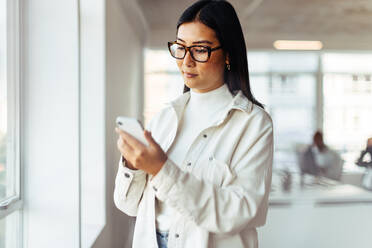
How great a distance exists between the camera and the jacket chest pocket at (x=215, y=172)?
108cm

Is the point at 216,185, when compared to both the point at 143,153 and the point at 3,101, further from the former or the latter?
the point at 3,101

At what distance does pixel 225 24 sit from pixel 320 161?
3895 mm

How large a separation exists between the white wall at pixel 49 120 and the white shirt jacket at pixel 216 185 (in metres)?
0.92

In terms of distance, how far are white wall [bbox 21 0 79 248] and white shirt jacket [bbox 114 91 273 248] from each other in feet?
3.01

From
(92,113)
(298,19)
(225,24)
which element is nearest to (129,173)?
(225,24)

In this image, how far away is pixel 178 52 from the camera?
3.74ft

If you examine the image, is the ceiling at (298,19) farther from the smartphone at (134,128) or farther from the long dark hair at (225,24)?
the smartphone at (134,128)

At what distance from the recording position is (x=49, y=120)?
2.00m

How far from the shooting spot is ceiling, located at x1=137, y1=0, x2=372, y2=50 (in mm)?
4560

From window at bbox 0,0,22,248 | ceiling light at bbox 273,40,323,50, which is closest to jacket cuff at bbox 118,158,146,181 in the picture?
window at bbox 0,0,22,248

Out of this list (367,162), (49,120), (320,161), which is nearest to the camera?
(49,120)

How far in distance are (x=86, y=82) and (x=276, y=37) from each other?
9.79 ft

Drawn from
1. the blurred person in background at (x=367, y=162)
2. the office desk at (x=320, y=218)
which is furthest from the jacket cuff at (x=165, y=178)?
the blurred person in background at (x=367, y=162)

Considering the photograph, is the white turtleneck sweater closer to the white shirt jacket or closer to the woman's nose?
the white shirt jacket
